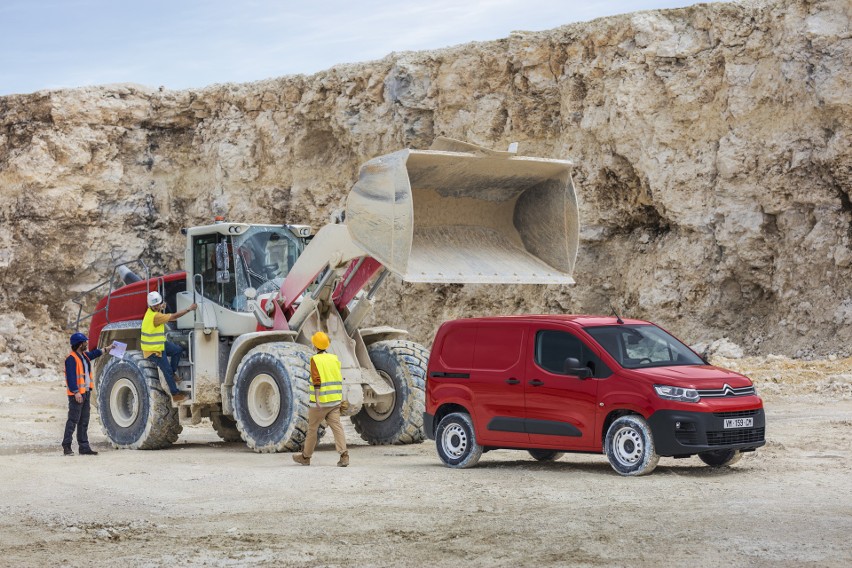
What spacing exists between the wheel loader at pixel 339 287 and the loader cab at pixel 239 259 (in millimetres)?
21

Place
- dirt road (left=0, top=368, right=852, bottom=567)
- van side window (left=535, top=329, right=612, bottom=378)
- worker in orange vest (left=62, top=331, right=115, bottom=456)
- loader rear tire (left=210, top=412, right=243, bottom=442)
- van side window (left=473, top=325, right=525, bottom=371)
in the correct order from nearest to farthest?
dirt road (left=0, top=368, right=852, bottom=567) → van side window (left=535, top=329, right=612, bottom=378) → van side window (left=473, top=325, right=525, bottom=371) → worker in orange vest (left=62, top=331, right=115, bottom=456) → loader rear tire (left=210, top=412, right=243, bottom=442)

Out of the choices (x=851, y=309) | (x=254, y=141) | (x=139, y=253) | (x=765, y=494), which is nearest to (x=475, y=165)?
(x=765, y=494)

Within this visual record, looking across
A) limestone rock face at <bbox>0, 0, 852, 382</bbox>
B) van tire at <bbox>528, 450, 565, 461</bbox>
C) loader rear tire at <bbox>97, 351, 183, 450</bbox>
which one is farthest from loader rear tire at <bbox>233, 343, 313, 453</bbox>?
limestone rock face at <bbox>0, 0, 852, 382</bbox>

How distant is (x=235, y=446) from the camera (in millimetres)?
17516

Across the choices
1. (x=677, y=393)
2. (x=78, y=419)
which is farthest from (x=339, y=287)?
(x=677, y=393)

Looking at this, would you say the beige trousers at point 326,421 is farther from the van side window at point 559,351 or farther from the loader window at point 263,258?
the loader window at point 263,258

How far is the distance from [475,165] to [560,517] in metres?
5.96

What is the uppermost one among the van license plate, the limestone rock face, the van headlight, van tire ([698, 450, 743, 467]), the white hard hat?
the limestone rock face

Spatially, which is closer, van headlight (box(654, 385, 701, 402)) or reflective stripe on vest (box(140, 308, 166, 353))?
van headlight (box(654, 385, 701, 402))

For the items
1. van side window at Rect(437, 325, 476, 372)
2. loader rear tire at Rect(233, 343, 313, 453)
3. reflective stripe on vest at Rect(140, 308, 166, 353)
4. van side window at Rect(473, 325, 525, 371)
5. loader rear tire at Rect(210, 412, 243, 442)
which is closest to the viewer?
van side window at Rect(473, 325, 525, 371)

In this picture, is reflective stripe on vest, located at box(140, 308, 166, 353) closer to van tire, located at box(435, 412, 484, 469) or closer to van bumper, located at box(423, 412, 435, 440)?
van bumper, located at box(423, 412, 435, 440)

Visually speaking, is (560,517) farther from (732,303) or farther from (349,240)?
(732,303)

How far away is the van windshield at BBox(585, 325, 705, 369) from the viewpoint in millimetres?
12367

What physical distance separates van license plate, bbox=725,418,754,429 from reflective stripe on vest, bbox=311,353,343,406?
179 inches
